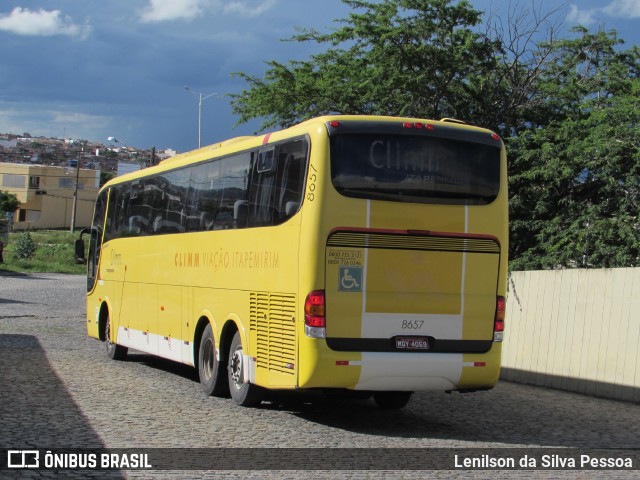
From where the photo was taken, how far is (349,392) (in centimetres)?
1115

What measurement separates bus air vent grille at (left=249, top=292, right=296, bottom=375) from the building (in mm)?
114460

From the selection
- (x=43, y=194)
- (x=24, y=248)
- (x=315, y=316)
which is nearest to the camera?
(x=315, y=316)

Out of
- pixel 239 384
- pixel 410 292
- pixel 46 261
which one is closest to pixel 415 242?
pixel 410 292

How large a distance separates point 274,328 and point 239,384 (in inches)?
56.0

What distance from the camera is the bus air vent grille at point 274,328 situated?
10711 millimetres

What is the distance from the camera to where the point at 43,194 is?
125938mm

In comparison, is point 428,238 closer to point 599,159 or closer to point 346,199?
point 346,199

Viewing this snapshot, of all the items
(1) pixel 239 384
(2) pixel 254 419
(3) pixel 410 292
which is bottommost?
(2) pixel 254 419

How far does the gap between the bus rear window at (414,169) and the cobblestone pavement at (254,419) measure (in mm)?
2628

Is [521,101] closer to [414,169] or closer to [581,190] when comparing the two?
[581,190]

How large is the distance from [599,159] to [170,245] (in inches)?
364

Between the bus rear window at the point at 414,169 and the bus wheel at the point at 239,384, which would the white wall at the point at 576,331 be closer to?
the bus rear window at the point at 414,169

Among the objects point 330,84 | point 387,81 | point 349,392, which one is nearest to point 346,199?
point 349,392

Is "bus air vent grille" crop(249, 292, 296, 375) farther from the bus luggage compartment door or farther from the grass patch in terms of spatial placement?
the grass patch
